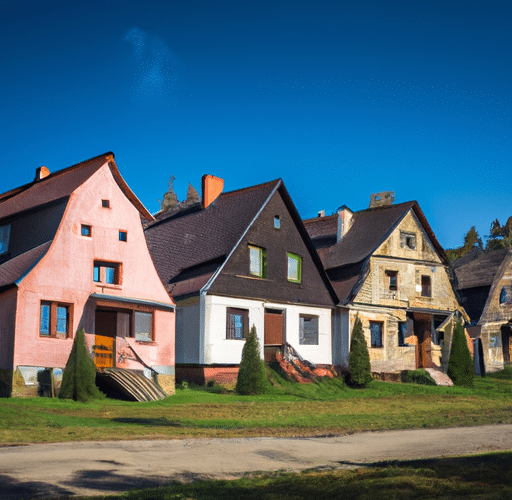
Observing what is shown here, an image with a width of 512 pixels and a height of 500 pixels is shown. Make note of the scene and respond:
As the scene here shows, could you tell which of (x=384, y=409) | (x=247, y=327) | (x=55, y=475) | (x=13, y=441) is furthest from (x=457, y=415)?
(x=55, y=475)

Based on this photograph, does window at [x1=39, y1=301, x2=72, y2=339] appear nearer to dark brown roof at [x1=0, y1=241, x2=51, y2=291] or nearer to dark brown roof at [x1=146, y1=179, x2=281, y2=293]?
dark brown roof at [x1=0, y1=241, x2=51, y2=291]

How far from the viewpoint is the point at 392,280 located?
40.8 m

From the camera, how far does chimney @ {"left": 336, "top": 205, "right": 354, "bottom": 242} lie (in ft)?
142

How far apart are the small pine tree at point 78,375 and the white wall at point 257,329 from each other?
27.4 ft

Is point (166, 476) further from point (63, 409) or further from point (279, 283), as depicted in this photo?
point (279, 283)

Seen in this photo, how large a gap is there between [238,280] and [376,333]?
9790 millimetres

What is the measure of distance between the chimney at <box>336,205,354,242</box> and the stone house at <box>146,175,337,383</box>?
199 inches

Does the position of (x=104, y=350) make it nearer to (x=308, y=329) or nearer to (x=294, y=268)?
(x=294, y=268)

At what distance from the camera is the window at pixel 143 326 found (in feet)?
98.5

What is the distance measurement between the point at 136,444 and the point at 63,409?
7655 mm

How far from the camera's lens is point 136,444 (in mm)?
15461

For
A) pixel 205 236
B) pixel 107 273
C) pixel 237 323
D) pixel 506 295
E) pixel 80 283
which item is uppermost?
pixel 205 236

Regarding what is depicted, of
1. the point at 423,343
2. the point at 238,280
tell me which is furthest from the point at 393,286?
the point at 238,280

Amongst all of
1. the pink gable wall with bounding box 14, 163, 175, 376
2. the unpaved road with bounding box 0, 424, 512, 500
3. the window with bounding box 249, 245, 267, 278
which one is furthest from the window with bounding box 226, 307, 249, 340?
the unpaved road with bounding box 0, 424, 512, 500
